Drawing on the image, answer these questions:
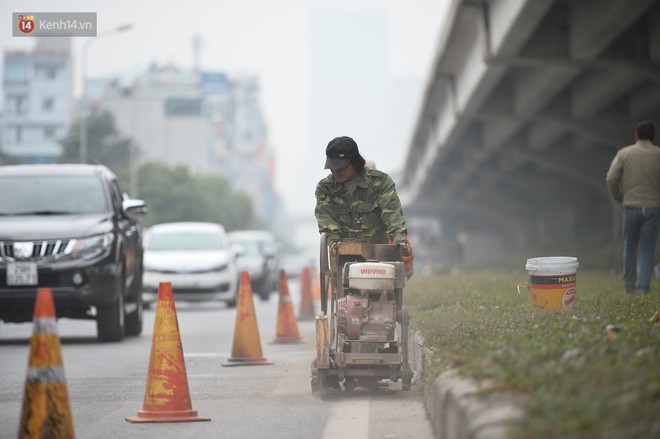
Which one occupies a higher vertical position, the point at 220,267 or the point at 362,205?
the point at 362,205

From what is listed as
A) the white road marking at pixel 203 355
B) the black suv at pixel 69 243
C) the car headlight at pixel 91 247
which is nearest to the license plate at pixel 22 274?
the black suv at pixel 69 243

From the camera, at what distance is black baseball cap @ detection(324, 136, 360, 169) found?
9.20m

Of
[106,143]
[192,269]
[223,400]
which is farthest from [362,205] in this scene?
[106,143]

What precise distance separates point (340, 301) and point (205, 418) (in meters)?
1.43

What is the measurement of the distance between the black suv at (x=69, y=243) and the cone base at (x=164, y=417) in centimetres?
626

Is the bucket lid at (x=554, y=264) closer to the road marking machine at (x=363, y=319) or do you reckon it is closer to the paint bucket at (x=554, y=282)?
the paint bucket at (x=554, y=282)

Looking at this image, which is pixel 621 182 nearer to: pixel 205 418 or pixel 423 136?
pixel 205 418

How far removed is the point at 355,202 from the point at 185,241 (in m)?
16.7

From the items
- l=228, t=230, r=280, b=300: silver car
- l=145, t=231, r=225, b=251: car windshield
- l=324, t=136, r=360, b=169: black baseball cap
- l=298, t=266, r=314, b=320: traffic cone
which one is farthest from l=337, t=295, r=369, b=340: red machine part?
l=228, t=230, r=280, b=300: silver car

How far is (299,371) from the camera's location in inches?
460

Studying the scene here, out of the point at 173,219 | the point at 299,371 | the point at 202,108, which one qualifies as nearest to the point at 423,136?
the point at 299,371

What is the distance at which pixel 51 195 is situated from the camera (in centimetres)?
1551

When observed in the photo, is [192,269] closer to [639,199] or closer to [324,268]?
[639,199]

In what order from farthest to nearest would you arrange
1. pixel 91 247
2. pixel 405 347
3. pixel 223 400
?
pixel 91 247
pixel 223 400
pixel 405 347
